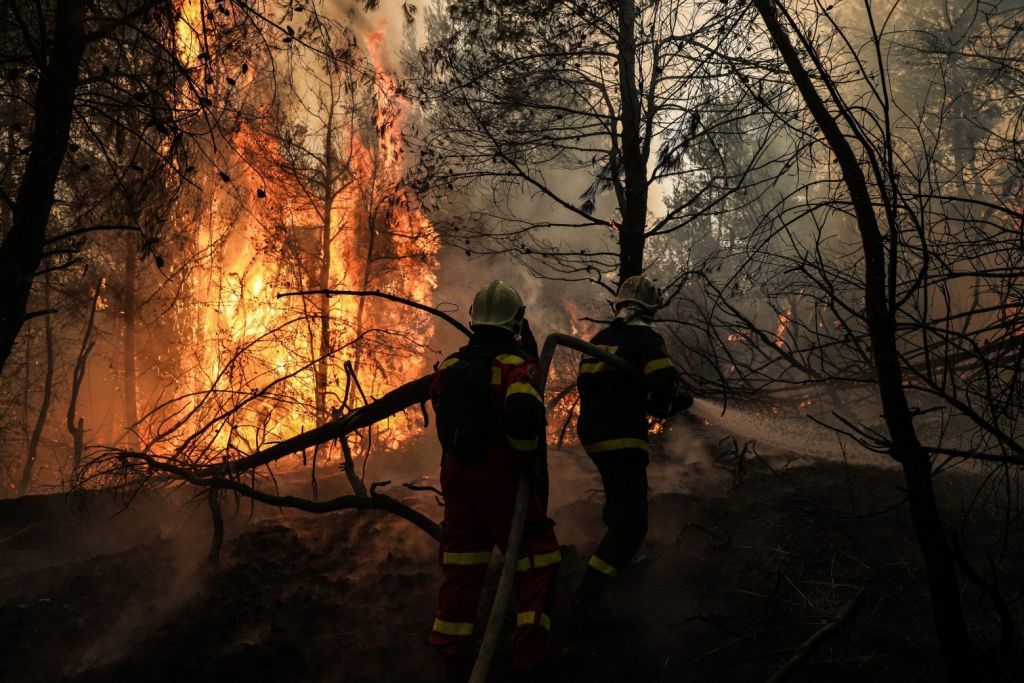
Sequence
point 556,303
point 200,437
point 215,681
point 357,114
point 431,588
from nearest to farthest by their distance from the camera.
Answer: point 215,681 → point 431,588 → point 200,437 → point 357,114 → point 556,303

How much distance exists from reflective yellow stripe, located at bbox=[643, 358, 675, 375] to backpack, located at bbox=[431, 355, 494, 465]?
1.15 m

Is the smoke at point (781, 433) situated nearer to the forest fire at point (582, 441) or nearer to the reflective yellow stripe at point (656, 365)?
the forest fire at point (582, 441)

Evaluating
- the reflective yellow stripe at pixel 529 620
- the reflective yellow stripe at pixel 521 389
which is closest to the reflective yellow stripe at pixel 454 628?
the reflective yellow stripe at pixel 529 620

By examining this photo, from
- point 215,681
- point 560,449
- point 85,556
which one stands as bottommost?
point 215,681

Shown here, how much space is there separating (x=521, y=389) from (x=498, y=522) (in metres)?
0.79

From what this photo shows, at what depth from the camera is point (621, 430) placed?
4.17 meters

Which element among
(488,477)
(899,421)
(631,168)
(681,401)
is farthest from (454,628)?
(631,168)

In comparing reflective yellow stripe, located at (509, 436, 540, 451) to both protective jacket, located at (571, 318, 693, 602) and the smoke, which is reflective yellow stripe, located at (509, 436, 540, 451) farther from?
the smoke

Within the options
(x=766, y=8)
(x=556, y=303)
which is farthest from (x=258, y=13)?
(x=556, y=303)

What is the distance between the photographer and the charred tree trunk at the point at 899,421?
278 centimetres

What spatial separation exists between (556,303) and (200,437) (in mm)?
25177

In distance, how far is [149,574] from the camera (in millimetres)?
4680

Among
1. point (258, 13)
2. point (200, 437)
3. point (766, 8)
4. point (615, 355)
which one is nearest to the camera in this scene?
point (766, 8)

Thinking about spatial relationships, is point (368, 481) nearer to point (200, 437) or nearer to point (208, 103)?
point (200, 437)
